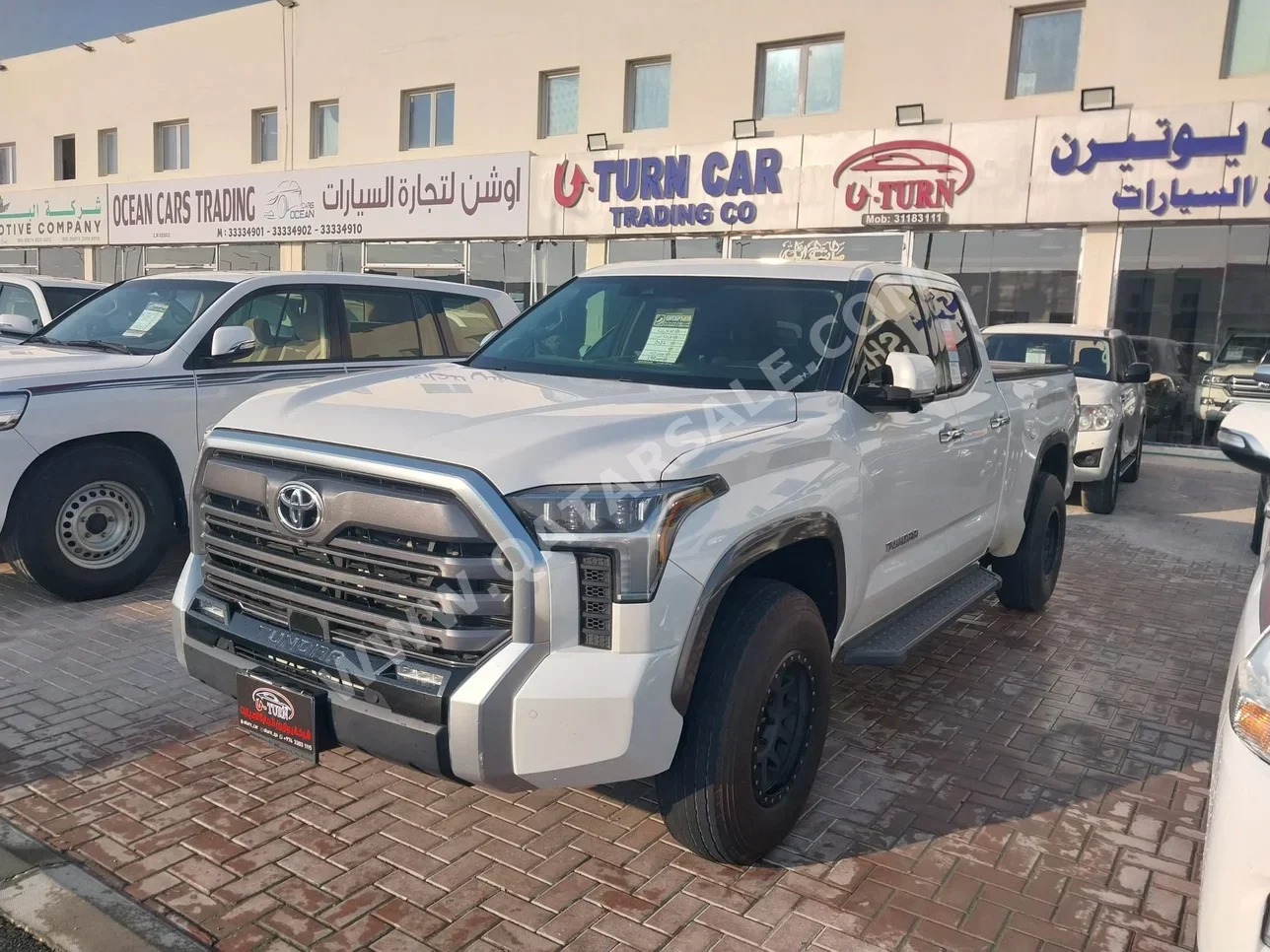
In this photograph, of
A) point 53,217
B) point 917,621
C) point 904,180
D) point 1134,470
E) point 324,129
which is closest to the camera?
point 917,621

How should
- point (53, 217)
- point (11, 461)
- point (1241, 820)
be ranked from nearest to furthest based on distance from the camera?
point (1241, 820), point (11, 461), point (53, 217)

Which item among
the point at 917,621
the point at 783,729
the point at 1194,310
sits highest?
the point at 1194,310

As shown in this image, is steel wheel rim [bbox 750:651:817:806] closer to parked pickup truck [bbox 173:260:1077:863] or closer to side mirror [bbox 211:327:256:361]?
parked pickup truck [bbox 173:260:1077:863]

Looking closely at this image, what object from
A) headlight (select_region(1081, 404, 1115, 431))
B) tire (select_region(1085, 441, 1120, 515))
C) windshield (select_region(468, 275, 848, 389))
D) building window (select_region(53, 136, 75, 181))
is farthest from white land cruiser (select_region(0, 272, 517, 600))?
building window (select_region(53, 136, 75, 181))

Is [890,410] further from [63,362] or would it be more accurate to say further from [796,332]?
[63,362]

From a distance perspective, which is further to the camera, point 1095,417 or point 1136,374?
point 1136,374

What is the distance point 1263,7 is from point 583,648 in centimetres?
1394

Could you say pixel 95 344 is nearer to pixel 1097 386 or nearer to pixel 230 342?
pixel 230 342

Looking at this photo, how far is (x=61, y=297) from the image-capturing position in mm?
9648

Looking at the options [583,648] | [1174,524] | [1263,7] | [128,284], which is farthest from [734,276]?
[1263,7]

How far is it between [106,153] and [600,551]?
2769 cm

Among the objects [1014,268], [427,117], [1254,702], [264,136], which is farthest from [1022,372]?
[264,136]

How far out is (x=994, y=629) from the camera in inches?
243

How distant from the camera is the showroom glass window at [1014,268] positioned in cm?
1388
